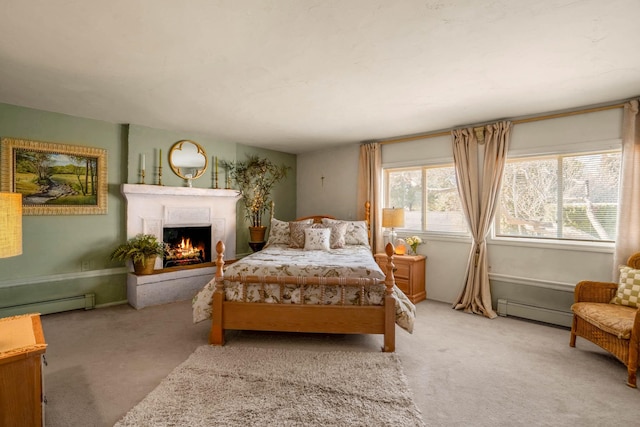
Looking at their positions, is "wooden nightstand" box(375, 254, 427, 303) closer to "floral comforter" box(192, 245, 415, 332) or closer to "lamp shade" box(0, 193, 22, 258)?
"floral comforter" box(192, 245, 415, 332)

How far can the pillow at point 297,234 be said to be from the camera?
14.9 ft

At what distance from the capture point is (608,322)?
256cm

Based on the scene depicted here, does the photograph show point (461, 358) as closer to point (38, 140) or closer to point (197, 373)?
point (197, 373)

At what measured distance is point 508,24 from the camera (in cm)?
199

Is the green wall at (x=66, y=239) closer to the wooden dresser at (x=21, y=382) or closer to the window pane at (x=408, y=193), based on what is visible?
the wooden dresser at (x=21, y=382)

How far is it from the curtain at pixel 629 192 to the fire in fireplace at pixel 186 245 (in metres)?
5.59

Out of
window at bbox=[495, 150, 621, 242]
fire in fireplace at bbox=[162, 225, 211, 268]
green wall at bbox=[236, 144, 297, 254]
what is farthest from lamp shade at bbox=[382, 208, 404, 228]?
fire in fireplace at bbox=[162, 225, 211, 268]

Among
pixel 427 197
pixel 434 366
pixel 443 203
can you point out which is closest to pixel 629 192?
pixel 443 203

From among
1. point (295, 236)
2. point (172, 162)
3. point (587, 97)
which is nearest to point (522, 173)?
point (587, 97)

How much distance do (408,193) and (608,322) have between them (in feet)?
9.87

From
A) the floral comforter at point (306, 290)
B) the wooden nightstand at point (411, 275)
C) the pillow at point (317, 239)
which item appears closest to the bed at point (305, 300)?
the floral comforter at point (306, 290)

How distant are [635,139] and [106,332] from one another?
6.12 metres

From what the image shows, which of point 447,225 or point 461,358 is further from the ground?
point 447,225

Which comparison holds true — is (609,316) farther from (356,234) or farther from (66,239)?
(66,239)
